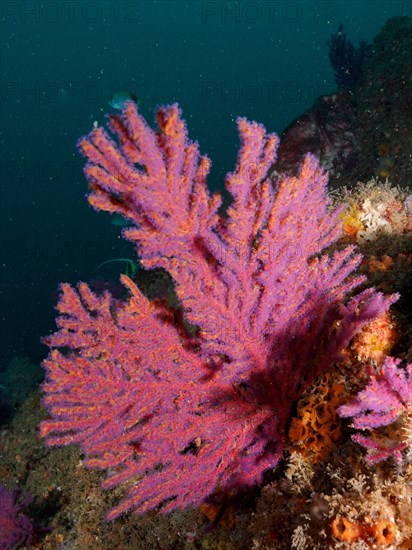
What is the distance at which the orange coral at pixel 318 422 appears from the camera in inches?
102

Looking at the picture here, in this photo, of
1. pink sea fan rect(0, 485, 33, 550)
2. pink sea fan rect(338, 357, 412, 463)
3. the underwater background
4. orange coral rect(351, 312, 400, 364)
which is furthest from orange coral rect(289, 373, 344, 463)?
the underwater background

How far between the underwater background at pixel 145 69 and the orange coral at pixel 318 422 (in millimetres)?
55737

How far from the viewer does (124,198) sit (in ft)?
7.02

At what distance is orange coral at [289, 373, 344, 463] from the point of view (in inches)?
102

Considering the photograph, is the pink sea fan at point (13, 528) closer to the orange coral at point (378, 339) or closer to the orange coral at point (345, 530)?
the orange coral at point (345, 530)

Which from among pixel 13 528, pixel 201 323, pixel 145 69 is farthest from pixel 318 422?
pixel 145 69

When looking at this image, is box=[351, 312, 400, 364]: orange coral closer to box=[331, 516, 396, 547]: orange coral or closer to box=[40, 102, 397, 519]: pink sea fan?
box=[40, 102, 397, 519]: pink sea fan

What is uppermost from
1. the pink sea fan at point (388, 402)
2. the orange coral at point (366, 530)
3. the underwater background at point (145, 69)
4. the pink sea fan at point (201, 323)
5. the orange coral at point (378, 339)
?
the underwater background at point (145, 69)

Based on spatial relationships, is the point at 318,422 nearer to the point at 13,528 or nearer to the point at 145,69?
the point at 13,528

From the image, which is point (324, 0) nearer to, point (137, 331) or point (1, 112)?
point (1, 112)

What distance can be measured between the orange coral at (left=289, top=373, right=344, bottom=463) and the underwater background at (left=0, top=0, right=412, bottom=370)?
5574 cm

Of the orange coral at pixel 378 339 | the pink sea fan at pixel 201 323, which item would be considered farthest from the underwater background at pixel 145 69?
the orange coral at pixel 378 339

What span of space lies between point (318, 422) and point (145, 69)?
125m

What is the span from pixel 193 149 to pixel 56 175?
7242 centimetres
